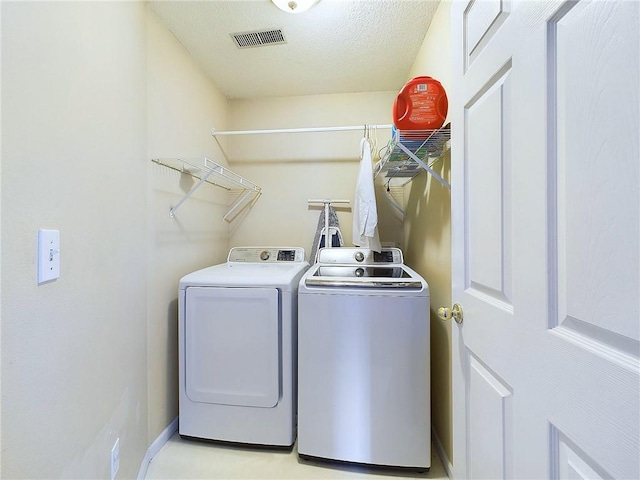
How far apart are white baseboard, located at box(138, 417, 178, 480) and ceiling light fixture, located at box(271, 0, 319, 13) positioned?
2624 mm

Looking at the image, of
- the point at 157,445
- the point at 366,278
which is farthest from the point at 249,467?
the point at 366,278

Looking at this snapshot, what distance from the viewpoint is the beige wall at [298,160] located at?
2.55m

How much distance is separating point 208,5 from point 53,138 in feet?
4.08

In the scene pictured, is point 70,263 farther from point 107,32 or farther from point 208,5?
point 208,5

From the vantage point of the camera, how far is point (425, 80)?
138cm

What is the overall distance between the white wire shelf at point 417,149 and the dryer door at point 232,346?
105cm

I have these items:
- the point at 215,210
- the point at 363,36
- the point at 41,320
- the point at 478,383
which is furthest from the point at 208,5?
the point at 478,383

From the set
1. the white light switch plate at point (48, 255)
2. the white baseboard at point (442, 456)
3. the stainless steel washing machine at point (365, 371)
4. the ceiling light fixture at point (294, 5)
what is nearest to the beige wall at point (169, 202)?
the white light switch plate at point (48, 255)

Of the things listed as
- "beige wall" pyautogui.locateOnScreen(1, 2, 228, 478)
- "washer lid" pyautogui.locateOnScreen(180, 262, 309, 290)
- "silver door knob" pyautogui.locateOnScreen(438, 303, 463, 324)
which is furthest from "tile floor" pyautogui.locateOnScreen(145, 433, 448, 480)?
"silver door knob" pyautogui.locateOnScreen(438, 303, 463, 324)

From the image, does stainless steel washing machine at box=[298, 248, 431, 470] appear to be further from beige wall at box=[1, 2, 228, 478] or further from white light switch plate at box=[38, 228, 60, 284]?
white light switch plate at box=[38, 228, 60, 284]

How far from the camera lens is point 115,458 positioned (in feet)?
4.13

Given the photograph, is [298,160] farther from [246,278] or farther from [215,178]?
[246,278]

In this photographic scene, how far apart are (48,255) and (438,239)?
180 cm

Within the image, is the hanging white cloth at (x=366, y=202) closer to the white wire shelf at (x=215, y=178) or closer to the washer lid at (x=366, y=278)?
the washer lid at (x=366, y=278)
